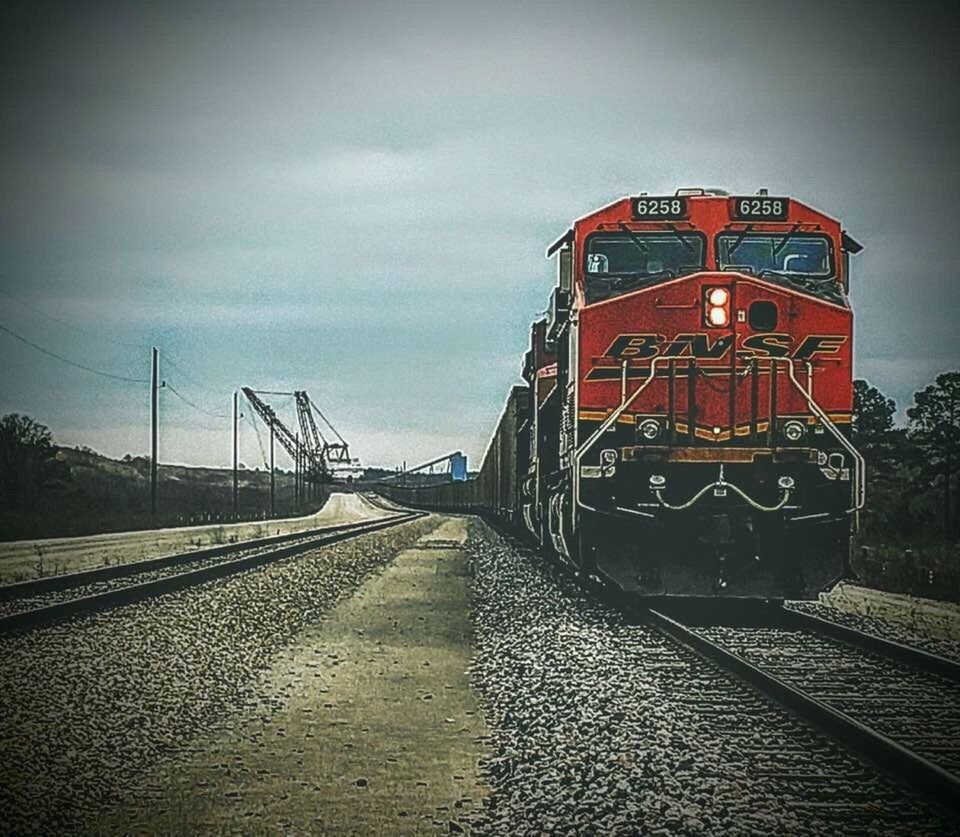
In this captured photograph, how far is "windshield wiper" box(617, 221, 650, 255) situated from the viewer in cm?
1317

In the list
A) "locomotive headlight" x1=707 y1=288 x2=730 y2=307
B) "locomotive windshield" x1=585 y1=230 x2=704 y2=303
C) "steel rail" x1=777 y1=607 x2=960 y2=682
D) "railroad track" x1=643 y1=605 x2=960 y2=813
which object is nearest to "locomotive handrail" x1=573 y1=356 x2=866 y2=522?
"locomotive headlight" x1=707 y1=288 x2=730 y2=307

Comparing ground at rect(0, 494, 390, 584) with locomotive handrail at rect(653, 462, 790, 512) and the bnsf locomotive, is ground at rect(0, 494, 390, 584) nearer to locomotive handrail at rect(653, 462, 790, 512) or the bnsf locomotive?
the bnsf locomotive

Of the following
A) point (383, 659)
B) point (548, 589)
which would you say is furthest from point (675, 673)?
point (548, 589)

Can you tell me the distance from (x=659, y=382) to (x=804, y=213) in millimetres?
2490

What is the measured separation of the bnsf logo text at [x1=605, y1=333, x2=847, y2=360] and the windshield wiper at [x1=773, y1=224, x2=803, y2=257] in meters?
1.17

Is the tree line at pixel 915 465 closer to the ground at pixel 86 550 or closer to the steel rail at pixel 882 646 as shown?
the steel rail at pixel 882 646

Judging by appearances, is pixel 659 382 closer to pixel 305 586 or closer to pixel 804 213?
pixel 804 213

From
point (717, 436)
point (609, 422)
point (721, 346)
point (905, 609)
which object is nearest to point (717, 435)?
point (717, 436)

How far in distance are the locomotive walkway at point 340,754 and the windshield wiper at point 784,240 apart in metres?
5.16

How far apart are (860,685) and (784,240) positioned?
5.57 m

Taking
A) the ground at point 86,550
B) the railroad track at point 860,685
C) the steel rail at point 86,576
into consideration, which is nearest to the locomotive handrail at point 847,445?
the railroad track at point 860,685

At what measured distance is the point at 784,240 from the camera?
12859 mm

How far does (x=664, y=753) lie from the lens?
6.50 metres

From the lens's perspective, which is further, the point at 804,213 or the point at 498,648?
the point at 804,213
